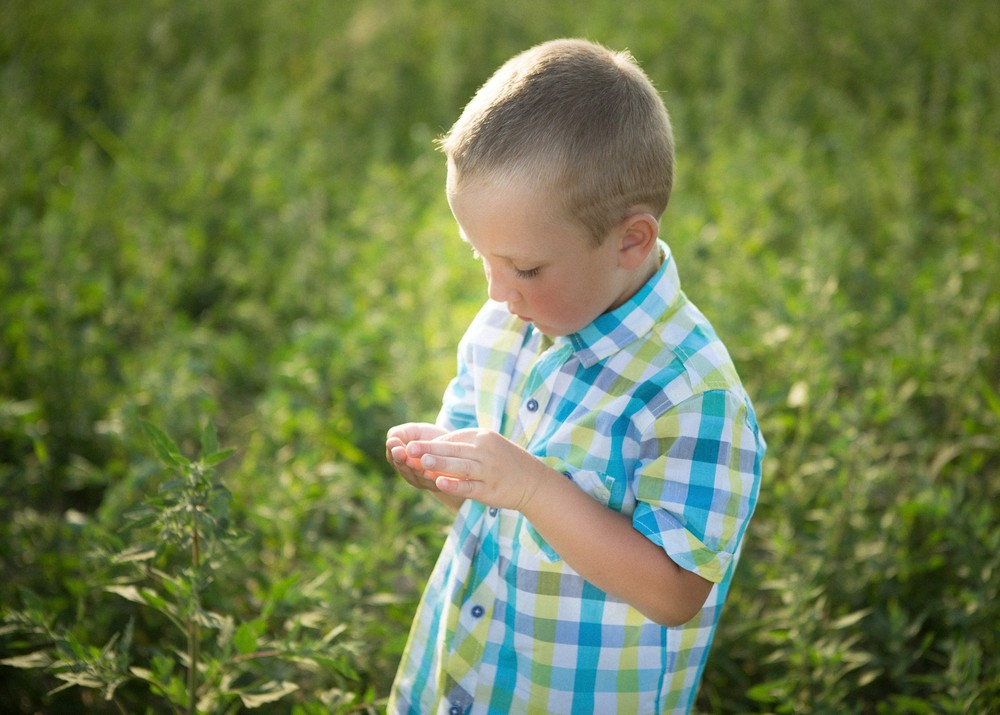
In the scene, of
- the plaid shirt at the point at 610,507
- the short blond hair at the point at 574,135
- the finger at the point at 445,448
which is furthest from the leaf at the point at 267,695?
the short blond hair at the point at 574,135

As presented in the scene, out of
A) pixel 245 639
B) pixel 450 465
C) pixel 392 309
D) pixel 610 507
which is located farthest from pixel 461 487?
pixel 392 309

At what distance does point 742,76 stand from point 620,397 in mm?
5118

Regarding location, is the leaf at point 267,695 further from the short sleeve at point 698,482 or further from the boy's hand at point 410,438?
the short sleeve at point 698,482

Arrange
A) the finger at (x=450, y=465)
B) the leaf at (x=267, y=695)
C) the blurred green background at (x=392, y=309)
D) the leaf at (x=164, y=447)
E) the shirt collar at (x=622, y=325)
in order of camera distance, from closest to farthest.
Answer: the finger at (x=450, y=465)
the shirt collar at (x=622, y=325)
the leaf at (x=164, y=447)
the leaf at (x=267, y=695)
the blurred green background at (x=392, y=309)

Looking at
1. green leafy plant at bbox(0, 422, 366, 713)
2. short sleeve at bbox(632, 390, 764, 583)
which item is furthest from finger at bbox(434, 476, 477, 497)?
green leafy plant at bbox(0, 422, 366, 713)

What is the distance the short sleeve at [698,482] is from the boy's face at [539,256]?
229mm

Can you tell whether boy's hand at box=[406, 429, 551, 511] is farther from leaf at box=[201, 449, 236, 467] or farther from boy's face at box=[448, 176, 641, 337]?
leaf at box=[201, 449, 236, 467]

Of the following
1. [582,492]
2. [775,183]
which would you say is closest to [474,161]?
[582,492]

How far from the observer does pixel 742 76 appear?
6.09m

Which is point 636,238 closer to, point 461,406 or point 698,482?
point 698,482

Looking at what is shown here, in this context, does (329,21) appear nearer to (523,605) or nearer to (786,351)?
(786,351)

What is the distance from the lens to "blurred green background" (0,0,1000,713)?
2.49 m

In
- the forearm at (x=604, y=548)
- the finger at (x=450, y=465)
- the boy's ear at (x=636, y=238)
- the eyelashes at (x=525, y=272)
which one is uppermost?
the boy's ear at (x=636, y=238)

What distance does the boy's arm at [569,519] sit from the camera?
4.68ft
